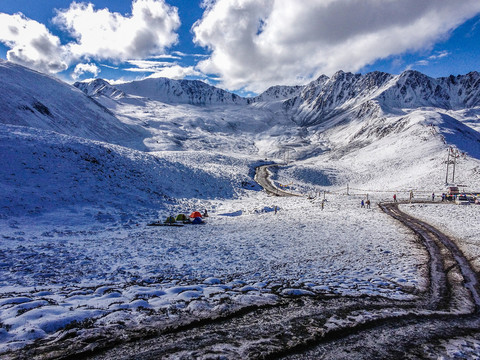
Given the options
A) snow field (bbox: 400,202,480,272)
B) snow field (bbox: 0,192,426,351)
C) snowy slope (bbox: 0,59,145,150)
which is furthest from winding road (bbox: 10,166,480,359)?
snowy slope (bbox: 0,59,145,150)

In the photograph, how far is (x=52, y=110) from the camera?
8888 cm

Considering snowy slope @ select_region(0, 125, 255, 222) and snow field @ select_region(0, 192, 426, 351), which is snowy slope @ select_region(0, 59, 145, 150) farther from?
snow field @ select_region(0, 192, 426, 351)

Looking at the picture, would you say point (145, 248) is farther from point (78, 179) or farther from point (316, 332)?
point (78, 179)

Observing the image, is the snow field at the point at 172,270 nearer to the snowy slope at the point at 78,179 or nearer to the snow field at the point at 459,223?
the snow field at the point at 459,223

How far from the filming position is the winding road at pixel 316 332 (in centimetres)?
581

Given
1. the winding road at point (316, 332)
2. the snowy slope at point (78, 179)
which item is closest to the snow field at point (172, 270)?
the winding road at point (316, 332)

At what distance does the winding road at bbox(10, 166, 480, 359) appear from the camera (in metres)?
5.81

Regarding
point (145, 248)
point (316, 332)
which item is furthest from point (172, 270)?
point (316, 332)

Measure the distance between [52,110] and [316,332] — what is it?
113 metres

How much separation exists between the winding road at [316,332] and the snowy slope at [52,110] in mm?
83919

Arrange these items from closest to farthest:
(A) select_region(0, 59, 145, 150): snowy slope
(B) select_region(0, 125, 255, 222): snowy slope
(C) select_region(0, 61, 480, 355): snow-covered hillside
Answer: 1. (C) select_region(0, 61, 480, 355): snow-covered hillside
2. (B) select_region(0, 125, 255, 222): snowy slope
3. (A) select_region(0, 59, 145, 150): snowy slope

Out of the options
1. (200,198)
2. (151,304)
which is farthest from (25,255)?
(200,198)

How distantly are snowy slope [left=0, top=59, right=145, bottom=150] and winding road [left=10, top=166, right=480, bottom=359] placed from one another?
275 feet

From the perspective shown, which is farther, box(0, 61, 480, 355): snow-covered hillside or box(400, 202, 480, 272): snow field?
box(400, 202, 480, 272): snow field
